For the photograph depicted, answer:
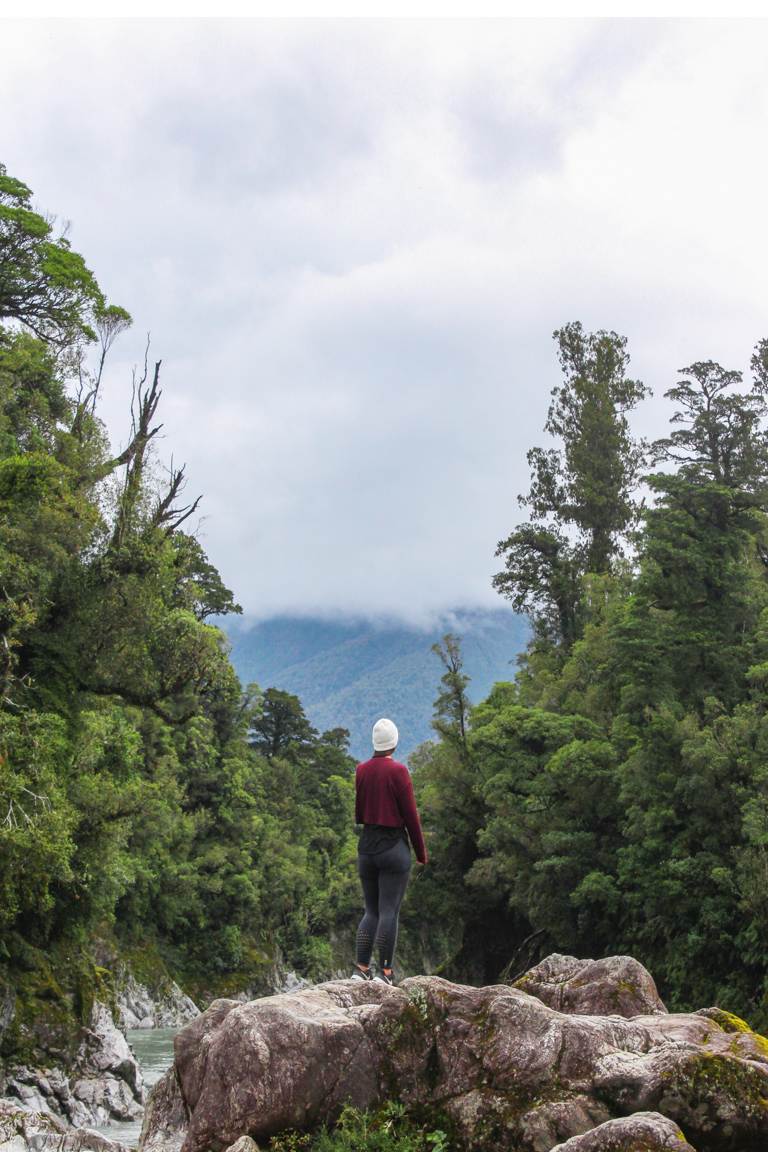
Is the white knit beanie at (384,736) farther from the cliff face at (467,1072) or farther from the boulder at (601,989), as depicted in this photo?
the boulder at (601,989)

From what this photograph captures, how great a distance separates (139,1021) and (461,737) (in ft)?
70.1

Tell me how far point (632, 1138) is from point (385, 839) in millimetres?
3947

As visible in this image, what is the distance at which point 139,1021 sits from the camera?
50594mm

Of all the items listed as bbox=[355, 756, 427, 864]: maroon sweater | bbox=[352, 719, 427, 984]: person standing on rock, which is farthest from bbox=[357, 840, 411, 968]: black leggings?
bbox=[355, 756, 427, 864]: maroon sweater

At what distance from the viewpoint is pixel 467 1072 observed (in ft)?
24.1

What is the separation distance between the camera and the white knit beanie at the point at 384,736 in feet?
30.9

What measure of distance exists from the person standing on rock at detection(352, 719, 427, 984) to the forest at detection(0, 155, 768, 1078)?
14695mm

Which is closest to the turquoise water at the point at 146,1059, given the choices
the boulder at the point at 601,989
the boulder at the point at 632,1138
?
the boulder at the point at 601,989

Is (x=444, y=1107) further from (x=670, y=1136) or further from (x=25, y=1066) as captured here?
(x=25, y=1066)

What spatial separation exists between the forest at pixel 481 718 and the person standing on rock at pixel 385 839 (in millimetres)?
14695

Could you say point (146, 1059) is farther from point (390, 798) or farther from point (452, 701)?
point (390, 798)

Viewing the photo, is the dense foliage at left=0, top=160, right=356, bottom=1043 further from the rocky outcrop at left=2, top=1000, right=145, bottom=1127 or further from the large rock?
the large rock

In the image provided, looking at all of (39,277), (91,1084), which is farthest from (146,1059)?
(39,277)

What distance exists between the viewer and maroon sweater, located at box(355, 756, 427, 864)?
9492mm
